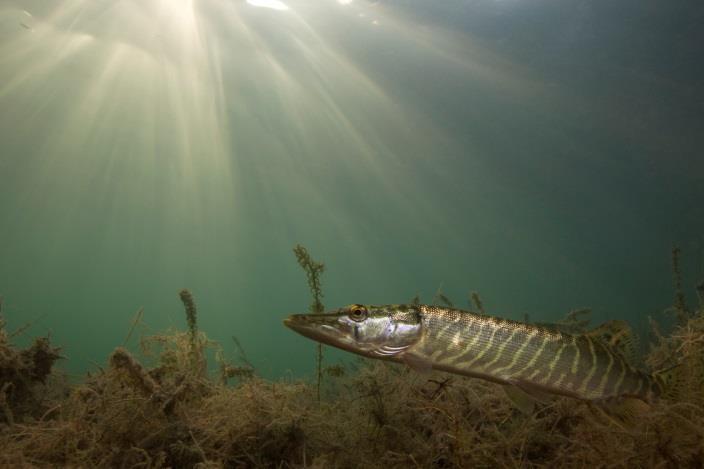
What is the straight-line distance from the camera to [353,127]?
23.5 m

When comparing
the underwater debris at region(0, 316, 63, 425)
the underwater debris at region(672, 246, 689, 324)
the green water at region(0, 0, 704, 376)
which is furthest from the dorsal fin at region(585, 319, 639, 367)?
the underwater debris at region(0, 316, 63, 425)

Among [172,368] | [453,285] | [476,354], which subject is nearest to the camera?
[476,354]

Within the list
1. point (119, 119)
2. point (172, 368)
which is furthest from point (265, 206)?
point (172, 368)

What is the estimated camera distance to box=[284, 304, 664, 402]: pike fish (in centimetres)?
230

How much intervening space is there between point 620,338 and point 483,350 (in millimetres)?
1262

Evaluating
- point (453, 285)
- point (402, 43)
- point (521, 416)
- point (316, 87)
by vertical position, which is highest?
point (402, 43)

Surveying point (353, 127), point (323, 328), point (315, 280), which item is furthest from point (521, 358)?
point (353, 127)

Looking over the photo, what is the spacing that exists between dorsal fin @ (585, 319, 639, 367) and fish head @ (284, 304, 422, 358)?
1459mm

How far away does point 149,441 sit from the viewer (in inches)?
108

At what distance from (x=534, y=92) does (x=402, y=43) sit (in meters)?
8.51

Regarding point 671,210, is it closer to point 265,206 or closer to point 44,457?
point 265,206

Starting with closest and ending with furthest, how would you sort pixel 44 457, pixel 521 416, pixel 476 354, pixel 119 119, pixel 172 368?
pixel 476 354, pixel 44 457, pixel 521 416, pixel 172 368, pixel 119 119

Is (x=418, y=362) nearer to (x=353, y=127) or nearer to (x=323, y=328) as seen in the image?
(x=323, y=328)

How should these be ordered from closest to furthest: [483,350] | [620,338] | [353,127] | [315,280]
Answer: [483,350] < [620,338] < [315,280] < [353,127]
